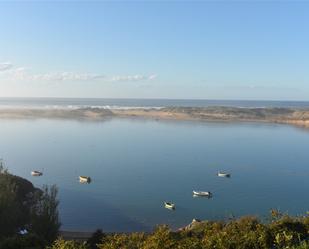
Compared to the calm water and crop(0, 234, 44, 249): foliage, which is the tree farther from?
crop(0, 234, 44, 249): foliage

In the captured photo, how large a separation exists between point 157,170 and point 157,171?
75 cm

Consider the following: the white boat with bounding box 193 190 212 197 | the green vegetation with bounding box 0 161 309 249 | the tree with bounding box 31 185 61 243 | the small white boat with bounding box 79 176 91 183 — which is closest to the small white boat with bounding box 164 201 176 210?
the white boat with bounding box 193 190 212 197

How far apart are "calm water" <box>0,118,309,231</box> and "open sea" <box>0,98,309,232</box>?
0.11m

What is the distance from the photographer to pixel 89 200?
51.2 meters

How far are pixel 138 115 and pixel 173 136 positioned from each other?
70026 mm

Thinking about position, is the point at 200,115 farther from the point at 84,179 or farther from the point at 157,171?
the point at 84,179

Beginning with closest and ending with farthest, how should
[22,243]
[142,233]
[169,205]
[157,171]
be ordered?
[142,233] < [22,243] < [169,205] < [157,171]

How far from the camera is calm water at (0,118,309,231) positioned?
47438 mm

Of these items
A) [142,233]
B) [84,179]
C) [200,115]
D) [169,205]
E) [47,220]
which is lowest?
[169,205]

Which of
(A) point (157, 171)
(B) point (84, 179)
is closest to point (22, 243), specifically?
(B) point (84, 179)

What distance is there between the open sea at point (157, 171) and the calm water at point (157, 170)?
0.36 feet

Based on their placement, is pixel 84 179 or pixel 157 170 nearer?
pixel 84 179

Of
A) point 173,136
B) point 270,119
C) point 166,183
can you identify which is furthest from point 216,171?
point 270,119

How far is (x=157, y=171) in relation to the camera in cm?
6600
